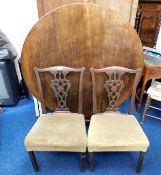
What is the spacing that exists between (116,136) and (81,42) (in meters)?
0.96

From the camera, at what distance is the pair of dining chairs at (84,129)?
1636 mm

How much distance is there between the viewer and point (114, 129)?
5.76ft

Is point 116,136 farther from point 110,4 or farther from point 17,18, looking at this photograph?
point 17,18

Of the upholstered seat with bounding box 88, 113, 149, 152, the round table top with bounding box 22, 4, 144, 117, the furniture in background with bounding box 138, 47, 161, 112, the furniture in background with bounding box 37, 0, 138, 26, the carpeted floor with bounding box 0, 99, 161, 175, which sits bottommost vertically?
the carpeted floor with bounding box 0, 99, 161, 175

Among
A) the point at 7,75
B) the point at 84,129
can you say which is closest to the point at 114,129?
the point at 84,129

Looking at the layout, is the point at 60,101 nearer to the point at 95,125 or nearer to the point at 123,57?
the point at 95,125

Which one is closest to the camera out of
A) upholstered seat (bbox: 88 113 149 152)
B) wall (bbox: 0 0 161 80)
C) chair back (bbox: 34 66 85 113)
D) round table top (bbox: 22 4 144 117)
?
upholstered seat (bbox: 88 113 149 152)

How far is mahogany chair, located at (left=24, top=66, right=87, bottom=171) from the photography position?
164 centimetres

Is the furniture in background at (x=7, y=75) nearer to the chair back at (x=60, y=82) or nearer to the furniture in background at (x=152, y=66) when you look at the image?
the chair back at (x=60, y=82)

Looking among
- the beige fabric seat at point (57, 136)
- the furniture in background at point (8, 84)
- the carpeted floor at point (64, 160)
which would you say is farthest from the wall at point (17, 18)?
the beige fabric seat at point (57, 136)

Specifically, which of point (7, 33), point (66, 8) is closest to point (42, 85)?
point (66, 8)

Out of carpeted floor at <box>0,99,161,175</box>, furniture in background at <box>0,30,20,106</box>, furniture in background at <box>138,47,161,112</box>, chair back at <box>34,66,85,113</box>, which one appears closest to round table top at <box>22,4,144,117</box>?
chair back at <box>34,66,85,113</box>

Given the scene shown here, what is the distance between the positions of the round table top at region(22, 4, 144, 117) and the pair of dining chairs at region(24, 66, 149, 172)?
0.13 m

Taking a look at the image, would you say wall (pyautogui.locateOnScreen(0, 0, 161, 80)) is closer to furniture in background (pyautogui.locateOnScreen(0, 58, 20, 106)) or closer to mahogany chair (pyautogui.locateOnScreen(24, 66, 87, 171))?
furniture in background (pyautogui.locateOnScreen(0, 58, 20, 106))
